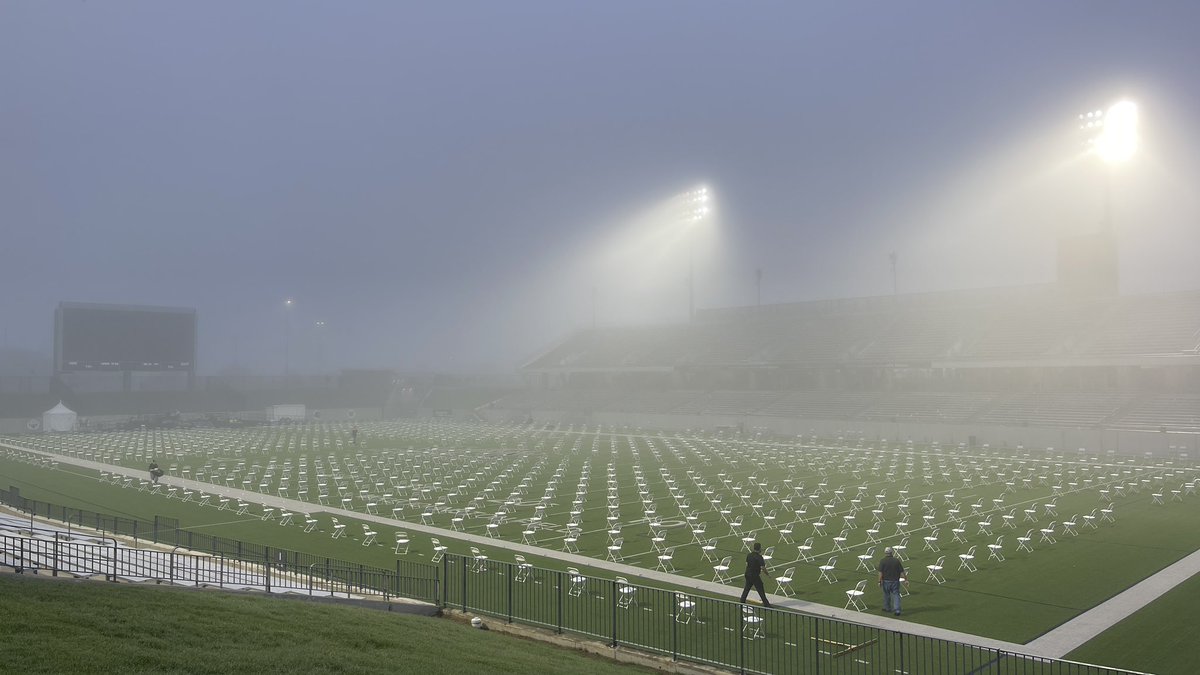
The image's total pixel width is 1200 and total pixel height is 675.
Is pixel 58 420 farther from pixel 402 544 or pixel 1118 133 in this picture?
pixel 1118 133

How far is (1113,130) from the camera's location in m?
62.4

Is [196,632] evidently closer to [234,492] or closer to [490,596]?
[490,596]

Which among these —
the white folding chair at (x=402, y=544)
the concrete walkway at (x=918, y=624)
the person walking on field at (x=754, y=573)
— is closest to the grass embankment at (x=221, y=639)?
the person walking on field at (x=754, y=573)

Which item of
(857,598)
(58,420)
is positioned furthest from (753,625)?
(58,420)

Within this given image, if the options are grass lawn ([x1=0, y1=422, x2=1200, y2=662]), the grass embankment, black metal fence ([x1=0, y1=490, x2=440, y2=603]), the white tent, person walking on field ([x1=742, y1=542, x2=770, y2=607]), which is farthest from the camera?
the white tent

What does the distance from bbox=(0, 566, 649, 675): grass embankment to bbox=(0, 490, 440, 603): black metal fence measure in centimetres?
342

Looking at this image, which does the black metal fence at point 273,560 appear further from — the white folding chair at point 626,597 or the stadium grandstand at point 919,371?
the stadium grandstand at point 919,371

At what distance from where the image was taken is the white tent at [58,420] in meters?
69.1

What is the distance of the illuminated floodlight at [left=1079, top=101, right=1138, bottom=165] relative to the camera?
6138 cm

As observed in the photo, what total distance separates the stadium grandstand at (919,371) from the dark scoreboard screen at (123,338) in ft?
120

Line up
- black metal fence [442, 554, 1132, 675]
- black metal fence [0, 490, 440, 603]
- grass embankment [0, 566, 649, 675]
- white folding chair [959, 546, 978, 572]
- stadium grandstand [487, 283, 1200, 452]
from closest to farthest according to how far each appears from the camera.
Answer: grass embankment [0, 566, 649, 675]
black metal fence [442, 554, 1132, 675]
black metal fence [0, 490, 440, 603]
white folding chair [959, 546, 978, 572]
stadium grandstand [487, 283, 1200, 452]

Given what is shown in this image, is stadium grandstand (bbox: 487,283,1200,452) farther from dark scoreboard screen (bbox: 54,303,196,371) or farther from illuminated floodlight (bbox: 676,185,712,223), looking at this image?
dark scoreboard screen (bbox: 54,303,196,371)

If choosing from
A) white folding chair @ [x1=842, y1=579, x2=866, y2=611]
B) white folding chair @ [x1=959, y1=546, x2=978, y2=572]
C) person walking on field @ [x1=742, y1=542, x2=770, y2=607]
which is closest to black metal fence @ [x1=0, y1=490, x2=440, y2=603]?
person walking on field @ [x1=742, y1=542, x2=770, y2=607]

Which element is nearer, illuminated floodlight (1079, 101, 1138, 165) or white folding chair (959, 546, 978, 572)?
white folding chair (959, 546, 978, 572)
